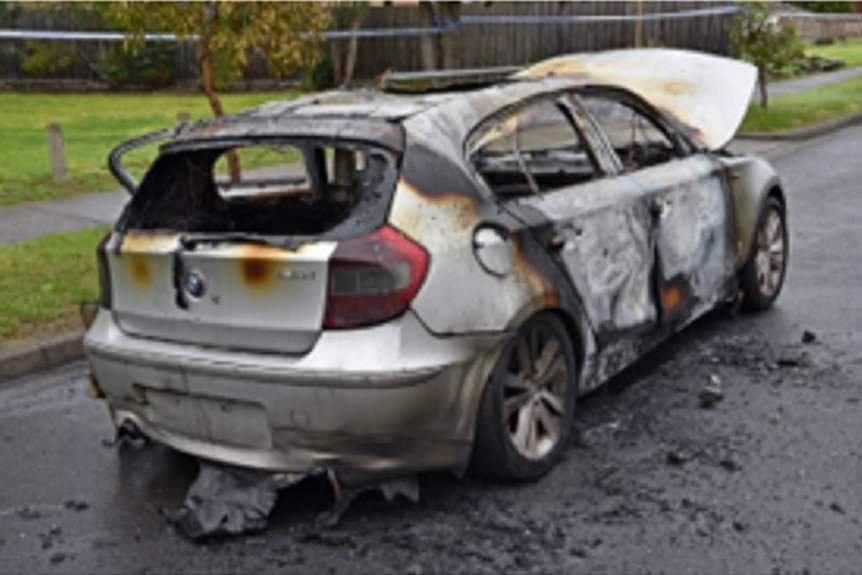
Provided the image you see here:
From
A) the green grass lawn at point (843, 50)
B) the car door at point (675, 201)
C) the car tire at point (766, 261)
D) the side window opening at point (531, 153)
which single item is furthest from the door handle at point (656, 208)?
the green grass lawn at point (843, 50)

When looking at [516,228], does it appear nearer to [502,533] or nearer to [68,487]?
[502,533]

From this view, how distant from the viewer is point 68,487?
4.73 m

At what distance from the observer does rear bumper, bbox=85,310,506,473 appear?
3.89 metres

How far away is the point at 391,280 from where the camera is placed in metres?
3.92

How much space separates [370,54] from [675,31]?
8.07 meters

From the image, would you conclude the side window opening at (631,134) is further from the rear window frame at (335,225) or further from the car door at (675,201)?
the rear window frame at (335,225)

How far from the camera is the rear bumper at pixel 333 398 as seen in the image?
3887 mm

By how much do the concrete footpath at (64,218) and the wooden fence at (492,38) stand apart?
20.5 feet

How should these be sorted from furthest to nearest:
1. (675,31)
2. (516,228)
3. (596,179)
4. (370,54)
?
(675,31)
(370,54)
(596,179)
(516,228)

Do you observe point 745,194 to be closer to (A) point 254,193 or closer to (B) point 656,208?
(B) point 656,208

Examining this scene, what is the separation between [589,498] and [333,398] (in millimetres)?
1129

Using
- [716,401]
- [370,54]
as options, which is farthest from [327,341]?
[370,54]

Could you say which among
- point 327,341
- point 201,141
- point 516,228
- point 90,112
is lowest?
point 90,112

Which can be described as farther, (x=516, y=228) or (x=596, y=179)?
(x=596, y=179)
